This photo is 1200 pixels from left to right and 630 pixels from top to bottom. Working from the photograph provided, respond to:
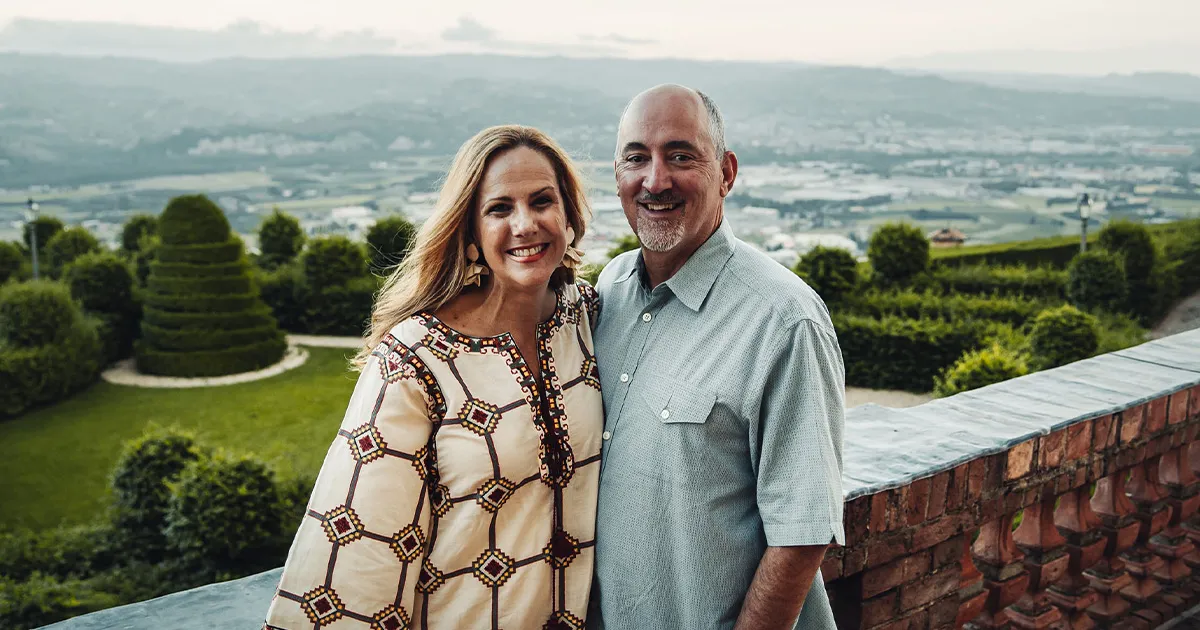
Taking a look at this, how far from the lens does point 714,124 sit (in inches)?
73.0

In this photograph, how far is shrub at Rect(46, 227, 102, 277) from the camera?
2233 centimetres

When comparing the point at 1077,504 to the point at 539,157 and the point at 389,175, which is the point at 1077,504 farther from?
the point at 389,175

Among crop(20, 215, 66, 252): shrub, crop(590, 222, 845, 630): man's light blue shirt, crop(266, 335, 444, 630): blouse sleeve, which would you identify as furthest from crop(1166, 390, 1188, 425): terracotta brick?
crop(20, 215, 66, 252): shrub

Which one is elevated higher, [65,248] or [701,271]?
[701,271]

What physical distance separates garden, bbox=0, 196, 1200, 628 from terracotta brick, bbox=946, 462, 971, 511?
6855 millimetres

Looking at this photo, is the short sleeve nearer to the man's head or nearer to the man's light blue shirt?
the man's light blue shirt

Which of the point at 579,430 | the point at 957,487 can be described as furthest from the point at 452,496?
the point at 957,487

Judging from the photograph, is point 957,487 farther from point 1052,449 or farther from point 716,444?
point 716,444

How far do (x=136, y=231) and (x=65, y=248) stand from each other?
187 centimetres

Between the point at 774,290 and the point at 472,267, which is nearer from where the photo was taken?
the point at 774,290

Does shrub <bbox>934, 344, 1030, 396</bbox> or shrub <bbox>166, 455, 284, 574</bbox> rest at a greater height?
shrub <bbox>934, 344, 1030, 396</bbox>

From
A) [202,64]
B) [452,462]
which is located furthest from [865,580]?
[202,64]

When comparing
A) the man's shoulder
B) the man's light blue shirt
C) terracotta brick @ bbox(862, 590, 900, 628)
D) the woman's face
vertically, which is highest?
the woman's face

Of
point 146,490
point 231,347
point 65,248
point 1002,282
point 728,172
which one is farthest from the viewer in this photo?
point 65,248
